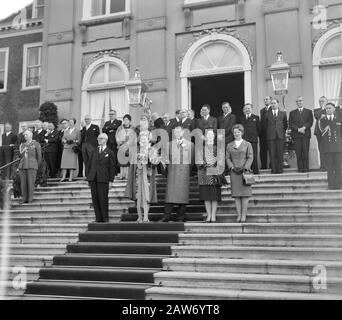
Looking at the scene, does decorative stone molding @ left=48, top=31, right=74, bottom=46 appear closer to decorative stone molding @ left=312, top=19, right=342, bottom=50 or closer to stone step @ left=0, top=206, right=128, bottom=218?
stone step @ left=0, top=206, right=128, bottom=218

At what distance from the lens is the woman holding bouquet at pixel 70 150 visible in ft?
39.6

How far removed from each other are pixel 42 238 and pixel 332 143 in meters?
5.78

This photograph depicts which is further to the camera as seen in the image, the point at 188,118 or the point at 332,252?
the point at 188,118

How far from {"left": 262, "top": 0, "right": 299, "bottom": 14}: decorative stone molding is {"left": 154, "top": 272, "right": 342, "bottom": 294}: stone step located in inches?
338

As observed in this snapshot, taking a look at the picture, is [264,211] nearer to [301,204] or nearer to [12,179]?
[301,204]

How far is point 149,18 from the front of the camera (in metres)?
14.4

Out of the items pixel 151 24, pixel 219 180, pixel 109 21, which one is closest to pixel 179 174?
pixel 219 180

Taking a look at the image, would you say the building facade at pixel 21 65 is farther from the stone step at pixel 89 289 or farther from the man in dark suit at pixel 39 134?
the stone step at pixel 89 289

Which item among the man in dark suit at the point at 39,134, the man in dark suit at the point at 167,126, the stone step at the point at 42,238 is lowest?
the stone step at the point at 42,238

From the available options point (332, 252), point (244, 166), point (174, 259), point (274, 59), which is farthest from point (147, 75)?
point (332, 252)

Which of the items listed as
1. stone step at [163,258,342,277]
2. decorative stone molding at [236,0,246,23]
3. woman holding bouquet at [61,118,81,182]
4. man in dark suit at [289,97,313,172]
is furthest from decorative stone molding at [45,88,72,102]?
stone step at [163,258,342,277]

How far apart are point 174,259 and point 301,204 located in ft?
9.04

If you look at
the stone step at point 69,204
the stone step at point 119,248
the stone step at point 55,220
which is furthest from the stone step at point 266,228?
the stone step at point 69,204

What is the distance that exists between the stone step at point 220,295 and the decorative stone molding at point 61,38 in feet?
35.1
